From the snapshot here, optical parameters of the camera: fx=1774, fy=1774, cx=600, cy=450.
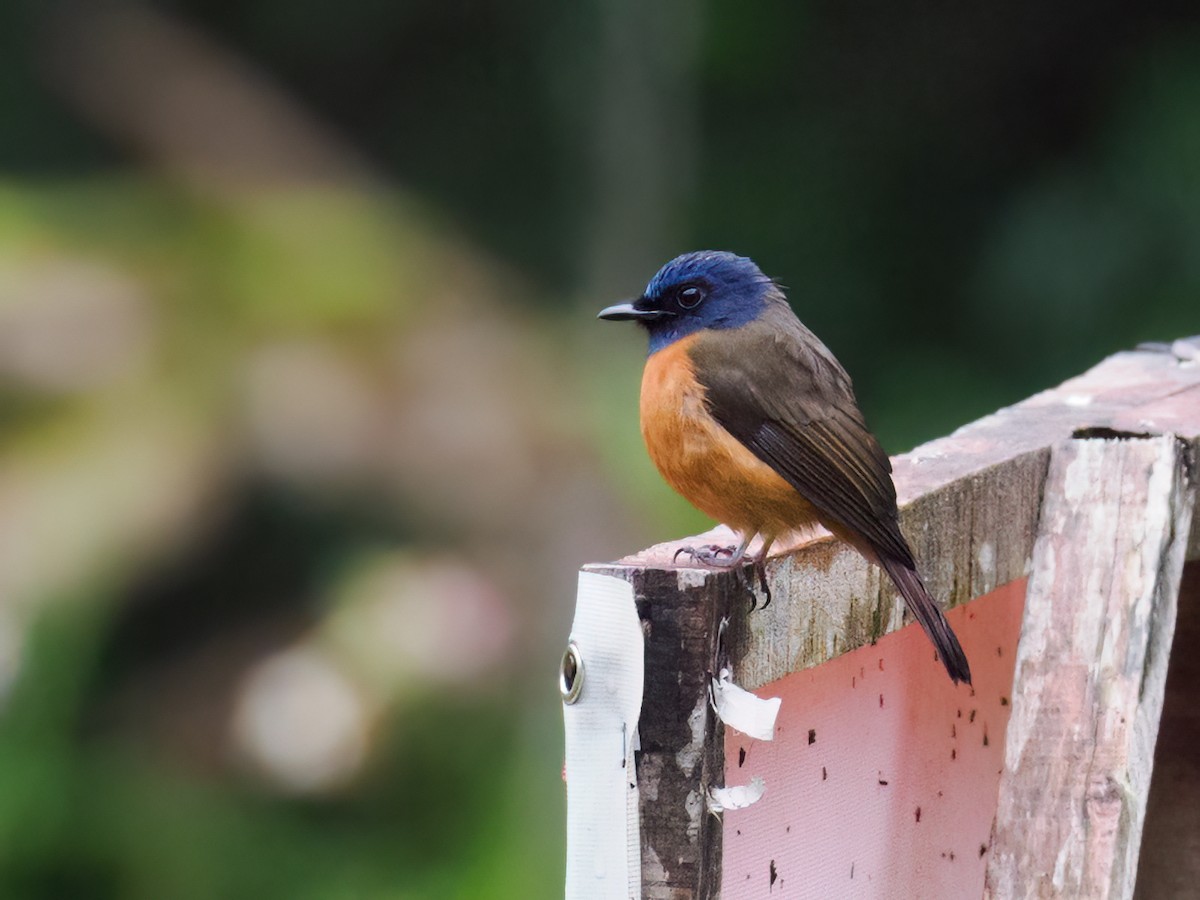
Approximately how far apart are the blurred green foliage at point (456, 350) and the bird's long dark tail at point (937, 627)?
13.4 ft

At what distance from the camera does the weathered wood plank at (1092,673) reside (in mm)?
1752

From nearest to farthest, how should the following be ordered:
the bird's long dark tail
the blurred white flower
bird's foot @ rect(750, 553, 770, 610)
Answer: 1. bird's foot @ rect(750, 553, 770, 610)
2. the bird's long dark tail
3. the blurred white flower

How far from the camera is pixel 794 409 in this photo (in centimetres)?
260

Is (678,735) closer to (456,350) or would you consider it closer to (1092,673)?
(1092,673)

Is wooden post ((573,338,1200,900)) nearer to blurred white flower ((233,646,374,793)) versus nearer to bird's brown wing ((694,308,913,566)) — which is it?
bird's brown wing ((694,308,913,566))

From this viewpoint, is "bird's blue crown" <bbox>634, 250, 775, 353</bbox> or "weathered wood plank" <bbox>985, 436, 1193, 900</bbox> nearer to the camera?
"weathered wood plank" <bbox>985, 436, 1193, 900</bbox>

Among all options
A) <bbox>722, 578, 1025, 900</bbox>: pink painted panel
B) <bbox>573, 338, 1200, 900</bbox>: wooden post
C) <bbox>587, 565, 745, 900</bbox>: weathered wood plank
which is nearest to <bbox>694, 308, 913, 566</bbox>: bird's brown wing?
<bbox>573, 338, 1200, 900</bbox>: wooden post

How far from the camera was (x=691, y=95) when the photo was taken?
7625 mm

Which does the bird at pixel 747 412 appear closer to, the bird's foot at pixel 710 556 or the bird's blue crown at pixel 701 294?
the bird's blue crown at pixel 701 294

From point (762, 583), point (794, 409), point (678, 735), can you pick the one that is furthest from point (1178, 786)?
point (678, 735)

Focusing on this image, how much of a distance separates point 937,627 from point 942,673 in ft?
0.68

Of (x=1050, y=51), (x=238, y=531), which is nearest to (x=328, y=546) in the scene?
(x=238, y=531)

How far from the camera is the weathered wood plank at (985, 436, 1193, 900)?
1752 millimetres

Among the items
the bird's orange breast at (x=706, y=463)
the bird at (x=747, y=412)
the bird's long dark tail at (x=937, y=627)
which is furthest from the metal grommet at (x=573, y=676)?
the bird's orange breast at (x=706, y=463)
